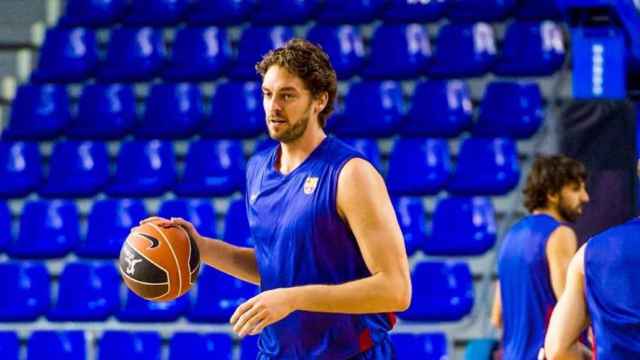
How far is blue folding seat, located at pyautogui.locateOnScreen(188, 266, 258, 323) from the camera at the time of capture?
26.5 ft

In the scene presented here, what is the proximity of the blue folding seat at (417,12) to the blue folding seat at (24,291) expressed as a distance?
304 cm

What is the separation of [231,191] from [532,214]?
367 centimetres

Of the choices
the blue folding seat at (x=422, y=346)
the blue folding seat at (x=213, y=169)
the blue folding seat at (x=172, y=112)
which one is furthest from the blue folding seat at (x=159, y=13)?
the blue folding seat at (x=422, y=346)

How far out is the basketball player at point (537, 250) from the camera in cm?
522

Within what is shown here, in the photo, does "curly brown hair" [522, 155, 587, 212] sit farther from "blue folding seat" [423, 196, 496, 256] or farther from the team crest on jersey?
"blue folding seat" [423, 196, 496, 256]

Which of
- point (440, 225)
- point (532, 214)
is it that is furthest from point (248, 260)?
point (440, 225)

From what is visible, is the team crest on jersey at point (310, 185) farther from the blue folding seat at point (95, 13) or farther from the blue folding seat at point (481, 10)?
the blue folding seat at point (95, 13)

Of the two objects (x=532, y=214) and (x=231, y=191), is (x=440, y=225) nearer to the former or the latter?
(x=231, y=191)

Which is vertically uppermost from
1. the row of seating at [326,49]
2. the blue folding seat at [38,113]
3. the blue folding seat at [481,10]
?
the blue folding seat at [481,10]

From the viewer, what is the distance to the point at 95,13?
10352 mm

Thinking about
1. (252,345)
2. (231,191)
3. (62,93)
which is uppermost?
(62,93)

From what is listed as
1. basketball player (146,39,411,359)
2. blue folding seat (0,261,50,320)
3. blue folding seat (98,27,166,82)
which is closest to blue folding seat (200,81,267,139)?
blue folding seat (98,27,166,82)

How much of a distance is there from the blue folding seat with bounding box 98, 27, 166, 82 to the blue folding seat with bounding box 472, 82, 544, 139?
2383 mm

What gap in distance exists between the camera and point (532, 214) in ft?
17.7
